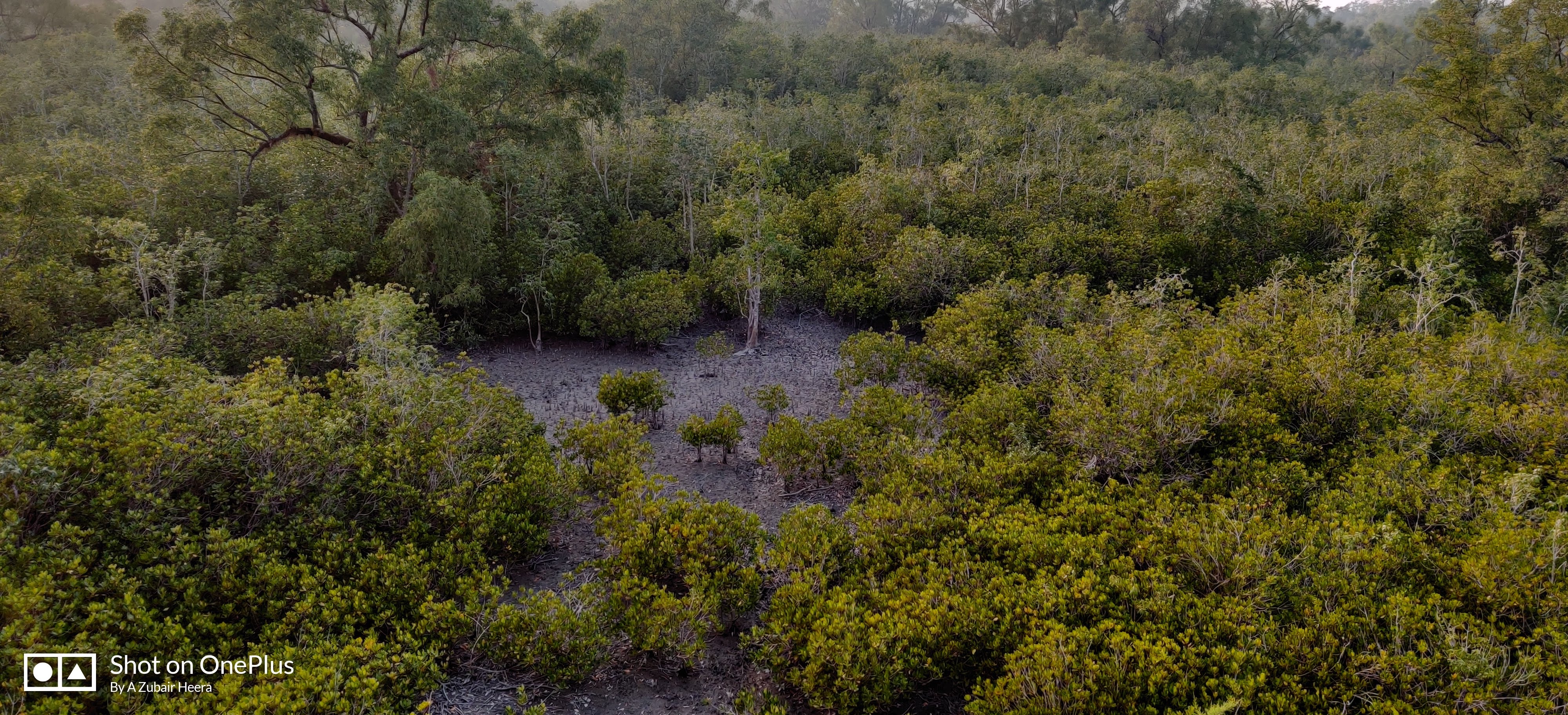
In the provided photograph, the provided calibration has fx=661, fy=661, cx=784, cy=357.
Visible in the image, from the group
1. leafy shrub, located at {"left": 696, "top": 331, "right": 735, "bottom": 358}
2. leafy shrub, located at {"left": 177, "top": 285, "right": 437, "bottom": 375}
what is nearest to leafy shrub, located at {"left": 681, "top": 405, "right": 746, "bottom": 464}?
leafy shrub, located at {"left": 696, "top": 331, "right": 735, "bottom": 358}

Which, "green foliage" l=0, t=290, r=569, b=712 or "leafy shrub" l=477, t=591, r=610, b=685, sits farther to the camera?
"leafy shrub" l=477, t=591, r=610, b=685

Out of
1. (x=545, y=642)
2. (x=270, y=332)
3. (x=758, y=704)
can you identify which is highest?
(x=270, y=332)

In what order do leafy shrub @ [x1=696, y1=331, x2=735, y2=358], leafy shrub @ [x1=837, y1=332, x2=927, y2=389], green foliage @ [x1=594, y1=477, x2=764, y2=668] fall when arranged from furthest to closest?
1. leafy shrub @ [x1=696, y1=331, x2=735, y2=358]
2. leafy shrub @ [x1=837, y1=332, x2=927, y2=389]
3. green foliage @ [x1=594, y1=477, x2=764, y2=668]

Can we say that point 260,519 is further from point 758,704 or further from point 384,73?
point 384,73

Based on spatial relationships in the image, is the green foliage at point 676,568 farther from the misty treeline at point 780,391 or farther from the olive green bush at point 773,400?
the olive green bush at point 773,400

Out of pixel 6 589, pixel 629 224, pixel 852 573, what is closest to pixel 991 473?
pixel 852 573

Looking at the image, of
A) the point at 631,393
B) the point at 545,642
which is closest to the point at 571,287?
the point at 631,393

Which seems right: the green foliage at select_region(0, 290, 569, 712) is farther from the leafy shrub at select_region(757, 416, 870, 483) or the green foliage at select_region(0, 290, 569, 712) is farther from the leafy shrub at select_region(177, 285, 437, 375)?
the leafy shrub at select_region(757, 416, 870, 483)
